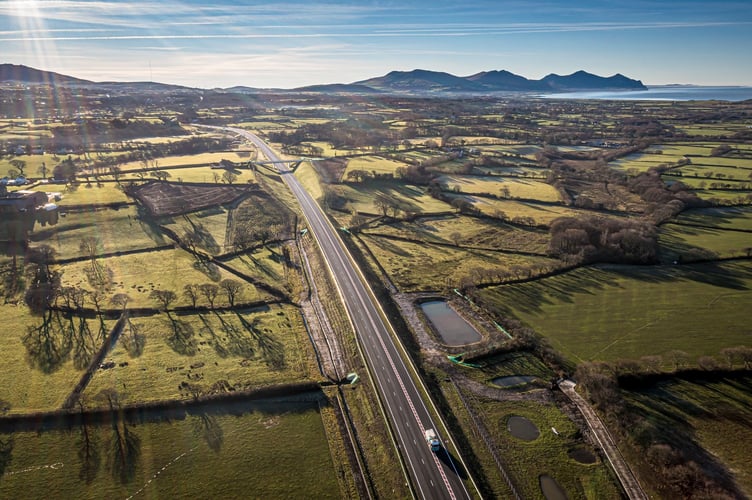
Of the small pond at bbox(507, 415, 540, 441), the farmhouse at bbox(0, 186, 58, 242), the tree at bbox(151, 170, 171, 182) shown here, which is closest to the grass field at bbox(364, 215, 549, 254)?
the small pond at bbox(507, 415, 540, 441)

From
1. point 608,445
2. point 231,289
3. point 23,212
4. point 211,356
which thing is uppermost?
point 23,212

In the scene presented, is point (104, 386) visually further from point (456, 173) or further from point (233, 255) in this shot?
point (456, 173)

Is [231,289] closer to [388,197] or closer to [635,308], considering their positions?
[635,308]

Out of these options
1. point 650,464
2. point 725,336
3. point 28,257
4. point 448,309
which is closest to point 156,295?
point 28,257

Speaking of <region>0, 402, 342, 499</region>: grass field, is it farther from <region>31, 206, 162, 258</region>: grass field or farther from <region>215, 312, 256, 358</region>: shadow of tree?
A: <region>31, 206, 162, 258</region>: grass field

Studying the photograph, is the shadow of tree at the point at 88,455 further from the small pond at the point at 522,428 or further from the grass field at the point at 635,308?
the grass field at the point at 635,308

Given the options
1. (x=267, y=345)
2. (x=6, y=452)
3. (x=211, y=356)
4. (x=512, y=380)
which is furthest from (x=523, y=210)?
(x=6, y=452)

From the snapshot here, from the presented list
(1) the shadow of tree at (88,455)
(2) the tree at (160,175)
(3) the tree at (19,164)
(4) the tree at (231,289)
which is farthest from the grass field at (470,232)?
(3) the tree at (19,164)
